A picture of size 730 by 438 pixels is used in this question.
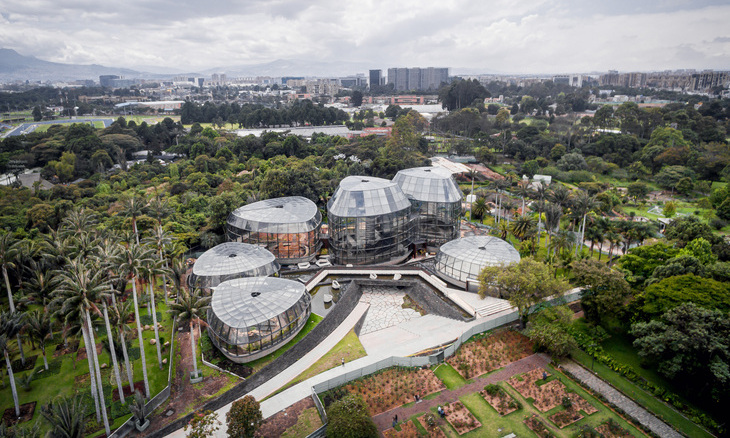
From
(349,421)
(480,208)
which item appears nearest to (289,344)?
(349,421)

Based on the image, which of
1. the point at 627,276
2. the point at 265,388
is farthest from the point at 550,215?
the point at 265,388

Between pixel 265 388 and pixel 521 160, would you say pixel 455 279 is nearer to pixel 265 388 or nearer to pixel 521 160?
pixel 265 388

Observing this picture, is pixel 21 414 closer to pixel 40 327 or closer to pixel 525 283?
pixel 40 327

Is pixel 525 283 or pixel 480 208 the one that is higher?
pixel 525 283

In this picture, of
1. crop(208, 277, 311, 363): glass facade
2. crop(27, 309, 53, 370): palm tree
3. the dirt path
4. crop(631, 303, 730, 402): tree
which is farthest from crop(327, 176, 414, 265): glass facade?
crop(27, 309, 53, 370): palm tree

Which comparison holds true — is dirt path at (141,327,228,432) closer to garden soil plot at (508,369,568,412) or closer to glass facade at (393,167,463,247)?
garden soil plot at (508,369,568,412)

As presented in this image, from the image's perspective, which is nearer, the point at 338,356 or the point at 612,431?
the point at 612,431
